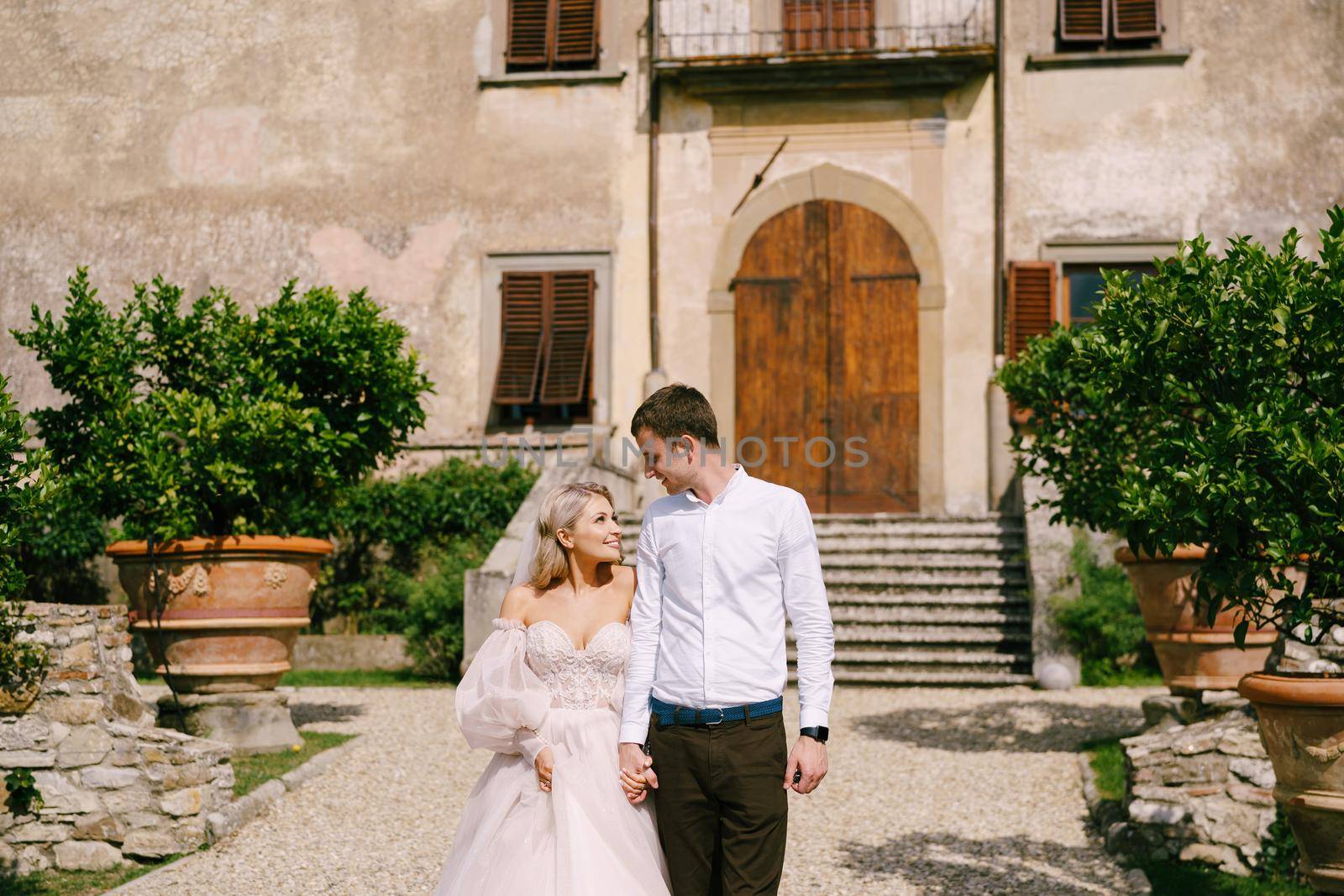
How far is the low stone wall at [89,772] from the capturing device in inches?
216

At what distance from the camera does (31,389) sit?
1449cm

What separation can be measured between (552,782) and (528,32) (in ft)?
39.3

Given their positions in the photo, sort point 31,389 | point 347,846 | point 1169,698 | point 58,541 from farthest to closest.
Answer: point 31,389 < point 58,541 < point 1169,698 < point 347,846

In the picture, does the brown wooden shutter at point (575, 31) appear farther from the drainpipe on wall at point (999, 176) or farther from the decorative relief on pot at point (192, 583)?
the decorative relief on pot at point (192, 583)

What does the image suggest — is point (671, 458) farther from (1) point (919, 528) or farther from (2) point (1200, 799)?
(1) point (919, 528)

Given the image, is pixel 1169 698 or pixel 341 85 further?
pixel 341 85

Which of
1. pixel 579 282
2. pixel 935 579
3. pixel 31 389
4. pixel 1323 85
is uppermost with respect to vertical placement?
pixel 1323 85

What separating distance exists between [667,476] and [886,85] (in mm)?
11421

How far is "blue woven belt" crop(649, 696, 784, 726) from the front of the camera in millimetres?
3330

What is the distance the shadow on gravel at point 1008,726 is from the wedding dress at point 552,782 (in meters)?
4.53

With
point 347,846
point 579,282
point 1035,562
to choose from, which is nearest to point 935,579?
point 1035,562

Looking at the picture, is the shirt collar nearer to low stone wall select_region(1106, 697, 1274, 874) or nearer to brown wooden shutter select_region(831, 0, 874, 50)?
low stone wall select_region(1106, 697, 1274, 874)

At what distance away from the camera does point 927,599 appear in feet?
35.9

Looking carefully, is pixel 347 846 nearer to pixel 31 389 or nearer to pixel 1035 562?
pixel 1035 562
